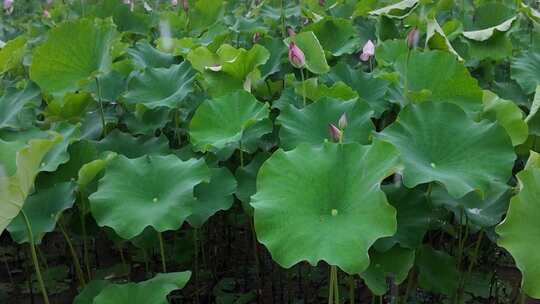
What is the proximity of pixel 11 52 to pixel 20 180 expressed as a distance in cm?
90

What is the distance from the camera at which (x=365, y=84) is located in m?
1.87

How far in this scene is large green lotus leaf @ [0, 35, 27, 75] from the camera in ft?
6.48

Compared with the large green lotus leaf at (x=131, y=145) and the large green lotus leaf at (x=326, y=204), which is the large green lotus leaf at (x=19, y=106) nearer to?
the large green lotus leaf at (x=131, y=145)

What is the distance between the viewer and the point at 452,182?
4.38ft

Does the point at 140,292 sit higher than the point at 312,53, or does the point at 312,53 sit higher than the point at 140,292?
the point at 312,53

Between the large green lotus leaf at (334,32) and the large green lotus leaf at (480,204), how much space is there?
907mm

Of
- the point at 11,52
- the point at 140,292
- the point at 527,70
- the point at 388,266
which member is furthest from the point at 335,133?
the point at 11,52

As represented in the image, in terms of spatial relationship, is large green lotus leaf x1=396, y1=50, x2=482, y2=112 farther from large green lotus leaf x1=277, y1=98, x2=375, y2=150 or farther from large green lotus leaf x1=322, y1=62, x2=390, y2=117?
large green lotus leaf x1=277, y1=98, x2=375, y2=150

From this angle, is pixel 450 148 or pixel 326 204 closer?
pixel 326 204

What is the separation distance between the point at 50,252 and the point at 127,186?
1.18m

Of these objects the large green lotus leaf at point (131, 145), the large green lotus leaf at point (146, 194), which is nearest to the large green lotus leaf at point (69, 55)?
the large green lotus leaf at point (131, 145)

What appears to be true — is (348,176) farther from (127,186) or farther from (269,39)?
(269,39)

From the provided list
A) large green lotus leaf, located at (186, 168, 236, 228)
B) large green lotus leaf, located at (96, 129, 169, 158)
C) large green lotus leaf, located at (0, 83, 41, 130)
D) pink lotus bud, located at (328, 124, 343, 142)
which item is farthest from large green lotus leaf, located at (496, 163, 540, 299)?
large green lotus leaf, located at (0, 83, 41, 130)

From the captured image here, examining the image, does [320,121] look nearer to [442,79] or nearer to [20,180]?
[442,79]
